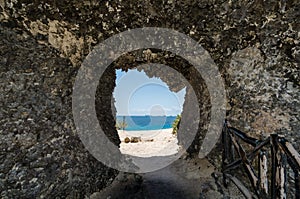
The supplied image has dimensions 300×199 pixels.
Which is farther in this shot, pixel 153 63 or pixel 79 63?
pixel 153 63

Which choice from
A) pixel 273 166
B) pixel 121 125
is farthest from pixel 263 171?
pixel 121 125

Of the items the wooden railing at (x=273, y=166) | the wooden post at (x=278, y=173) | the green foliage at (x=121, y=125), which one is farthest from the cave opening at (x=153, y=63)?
the green foliage at (x=121, y=125)

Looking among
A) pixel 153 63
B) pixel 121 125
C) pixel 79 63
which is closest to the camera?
pixel 79 63

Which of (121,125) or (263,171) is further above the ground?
(121,125)

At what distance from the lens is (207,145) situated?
5129mm

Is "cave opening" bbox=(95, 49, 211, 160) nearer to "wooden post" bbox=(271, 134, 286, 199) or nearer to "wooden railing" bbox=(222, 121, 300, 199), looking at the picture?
"wooden railing" bbox=(222, 121, 300, 199)

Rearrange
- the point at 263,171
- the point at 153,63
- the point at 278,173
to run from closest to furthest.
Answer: the point at 278,173
the point at 263,171
the point at 153,63

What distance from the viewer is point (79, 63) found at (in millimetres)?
3877

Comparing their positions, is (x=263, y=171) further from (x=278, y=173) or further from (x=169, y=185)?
(x=169, y=185)

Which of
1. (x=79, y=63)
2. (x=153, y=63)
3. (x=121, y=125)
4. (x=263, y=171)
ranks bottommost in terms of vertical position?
(x=263, y=171)

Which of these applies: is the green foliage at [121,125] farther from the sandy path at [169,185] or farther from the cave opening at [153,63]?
the sandy path at [169,185]

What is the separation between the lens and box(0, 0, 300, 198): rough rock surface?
9.69 ft

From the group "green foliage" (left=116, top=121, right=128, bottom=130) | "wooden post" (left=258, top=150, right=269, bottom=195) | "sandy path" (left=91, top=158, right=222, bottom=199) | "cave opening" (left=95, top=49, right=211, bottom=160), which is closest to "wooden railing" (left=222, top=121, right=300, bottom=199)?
"wooden post" (left=258, top=150, right=269, bottom=195)

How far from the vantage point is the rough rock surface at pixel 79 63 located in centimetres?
295
